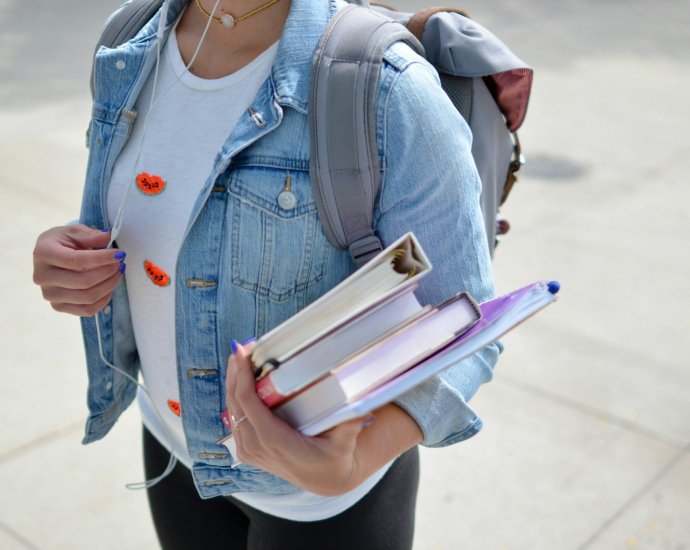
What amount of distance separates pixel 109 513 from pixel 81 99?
499 centimetres

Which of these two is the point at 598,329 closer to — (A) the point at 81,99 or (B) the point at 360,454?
(B) the point at 360,454

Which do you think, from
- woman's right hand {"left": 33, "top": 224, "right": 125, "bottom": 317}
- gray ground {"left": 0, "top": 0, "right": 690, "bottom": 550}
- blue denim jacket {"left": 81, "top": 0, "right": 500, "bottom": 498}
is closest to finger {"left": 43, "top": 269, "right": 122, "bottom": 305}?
woman's right hand {"left": 33, "top": 224, "right": 125, "bottom": 317}

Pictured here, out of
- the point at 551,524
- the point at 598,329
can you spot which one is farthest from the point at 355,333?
the point at 598,329

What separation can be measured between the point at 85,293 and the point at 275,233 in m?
0.37

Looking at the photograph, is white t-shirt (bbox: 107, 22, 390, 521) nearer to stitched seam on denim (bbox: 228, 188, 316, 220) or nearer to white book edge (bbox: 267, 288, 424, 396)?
stitched seam on denim (bbox: 228, 188, 316, 220)

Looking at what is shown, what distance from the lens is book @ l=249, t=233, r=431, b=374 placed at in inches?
34.2

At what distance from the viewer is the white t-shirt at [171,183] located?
1.30 meters

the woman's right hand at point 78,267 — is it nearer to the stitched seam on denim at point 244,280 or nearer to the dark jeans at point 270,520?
the stitched seam on denim at point 244,280

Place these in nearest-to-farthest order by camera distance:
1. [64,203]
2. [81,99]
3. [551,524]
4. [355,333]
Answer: [355,333] < [551,524] < [64,203] < [81,99]

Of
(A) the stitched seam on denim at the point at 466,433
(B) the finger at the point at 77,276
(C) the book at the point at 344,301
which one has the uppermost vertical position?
(C) the book at the point at 344,301

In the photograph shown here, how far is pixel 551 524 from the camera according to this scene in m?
2.88

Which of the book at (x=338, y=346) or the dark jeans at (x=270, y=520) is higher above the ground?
the book at (x=338, y=346)

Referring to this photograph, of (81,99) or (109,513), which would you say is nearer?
(109,513)

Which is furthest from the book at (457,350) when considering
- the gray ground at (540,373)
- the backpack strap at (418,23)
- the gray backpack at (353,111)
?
the gray ground at (540,373)
